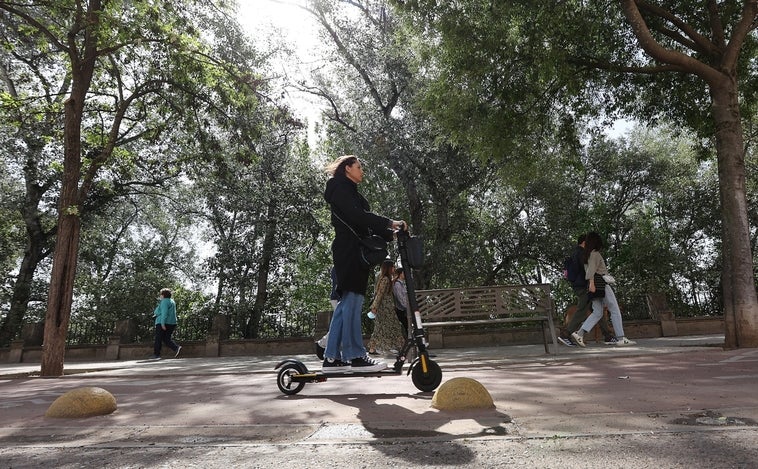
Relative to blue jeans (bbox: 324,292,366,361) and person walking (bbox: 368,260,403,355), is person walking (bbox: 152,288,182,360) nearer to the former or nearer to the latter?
person walking (bbox: 368,260,403,355)

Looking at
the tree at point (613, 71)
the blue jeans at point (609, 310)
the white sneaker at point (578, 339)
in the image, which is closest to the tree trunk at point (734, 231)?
the tree at point (613, 71)

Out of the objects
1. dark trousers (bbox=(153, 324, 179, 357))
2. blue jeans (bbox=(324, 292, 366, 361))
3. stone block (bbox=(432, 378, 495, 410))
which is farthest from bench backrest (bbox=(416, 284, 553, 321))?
dark trousers (bbox=(153, 324, 179, 357))

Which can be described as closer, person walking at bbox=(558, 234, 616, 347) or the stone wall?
person walking at bbox=(558, 234, 616, 347)

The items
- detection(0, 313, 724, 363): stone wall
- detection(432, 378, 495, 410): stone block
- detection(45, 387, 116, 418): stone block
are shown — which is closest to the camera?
detection(432, 378, 495, 410): stone block

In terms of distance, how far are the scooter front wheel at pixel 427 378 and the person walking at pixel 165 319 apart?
11.5 metres

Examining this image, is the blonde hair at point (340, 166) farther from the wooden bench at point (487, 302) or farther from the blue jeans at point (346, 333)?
the wooden bench at point (487, 302)

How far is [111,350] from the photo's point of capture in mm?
16016

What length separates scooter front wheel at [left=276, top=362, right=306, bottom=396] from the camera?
427 centimetres

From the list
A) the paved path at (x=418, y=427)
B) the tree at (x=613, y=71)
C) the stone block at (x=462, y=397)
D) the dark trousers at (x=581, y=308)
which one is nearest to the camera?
the paved path at (x=418, y=427)

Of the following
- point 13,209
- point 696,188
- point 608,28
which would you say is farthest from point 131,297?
point 696,188

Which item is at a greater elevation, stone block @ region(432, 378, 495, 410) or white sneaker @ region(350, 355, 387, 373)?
white sneaker @ region(350, 355, 387, 373)

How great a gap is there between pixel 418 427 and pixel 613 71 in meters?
9.55

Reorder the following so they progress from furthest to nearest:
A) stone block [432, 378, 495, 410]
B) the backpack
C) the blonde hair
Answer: the backpack → the blonde hair → stone block [432, 378, 495, 410]

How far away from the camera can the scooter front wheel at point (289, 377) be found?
168 inches
